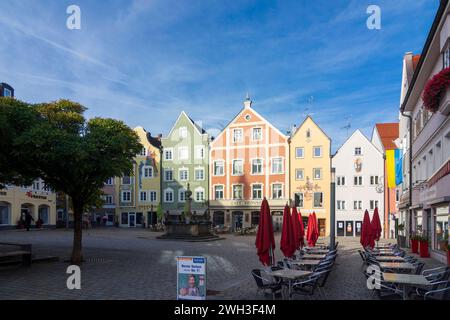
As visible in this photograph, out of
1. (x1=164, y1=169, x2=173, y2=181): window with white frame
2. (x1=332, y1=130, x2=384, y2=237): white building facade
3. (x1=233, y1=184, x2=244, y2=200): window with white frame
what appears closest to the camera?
(x1=332, y1=130, x2=384, y2=237): white building facade

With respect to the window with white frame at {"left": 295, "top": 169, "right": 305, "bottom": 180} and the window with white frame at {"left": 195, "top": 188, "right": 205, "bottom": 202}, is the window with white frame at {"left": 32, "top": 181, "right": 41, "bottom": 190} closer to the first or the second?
the window with white frame at {"left": 195, "top": 188, "right": 205, "bottom": 202}

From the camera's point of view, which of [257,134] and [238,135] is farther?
[238,135]

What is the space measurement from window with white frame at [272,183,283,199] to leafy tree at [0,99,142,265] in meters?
30.9

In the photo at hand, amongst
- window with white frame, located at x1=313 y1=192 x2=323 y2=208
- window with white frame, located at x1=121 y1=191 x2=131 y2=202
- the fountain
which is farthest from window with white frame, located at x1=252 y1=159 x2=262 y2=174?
window with white frame, located at x1=121 y1=191 x2=131 y2=202

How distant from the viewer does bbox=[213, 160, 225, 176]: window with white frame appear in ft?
166

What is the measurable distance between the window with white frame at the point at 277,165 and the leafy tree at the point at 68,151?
30987 mm

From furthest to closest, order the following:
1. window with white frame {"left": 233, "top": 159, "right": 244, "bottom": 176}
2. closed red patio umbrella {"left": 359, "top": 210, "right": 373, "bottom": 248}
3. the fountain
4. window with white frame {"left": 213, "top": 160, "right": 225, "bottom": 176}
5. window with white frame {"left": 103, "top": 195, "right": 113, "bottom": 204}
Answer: window with white frame {"left": 103, "top": 195, "right": 113, "bottom": 204} < window with white frame {"left": 213, "top": 160, "right": 225, "bottom": 176} < window with white frame {"left": 233, "top": 159, "right": 244, "bottom": 176} < the fountain < closed red patio umbrella {"left": 359, "top": 210, "right": 373, "bottom": 248}

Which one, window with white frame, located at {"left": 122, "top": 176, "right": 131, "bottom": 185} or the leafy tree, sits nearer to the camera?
the leafy tree

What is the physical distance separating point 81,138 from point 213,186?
3552 centimetres

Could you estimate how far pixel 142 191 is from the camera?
5550 cm

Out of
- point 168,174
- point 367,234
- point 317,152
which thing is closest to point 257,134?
point 317,152

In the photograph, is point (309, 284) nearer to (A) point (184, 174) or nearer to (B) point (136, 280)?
(B) point (136, 280)

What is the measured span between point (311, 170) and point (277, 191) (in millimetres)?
4454

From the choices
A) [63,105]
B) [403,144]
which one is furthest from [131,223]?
[403,144]
